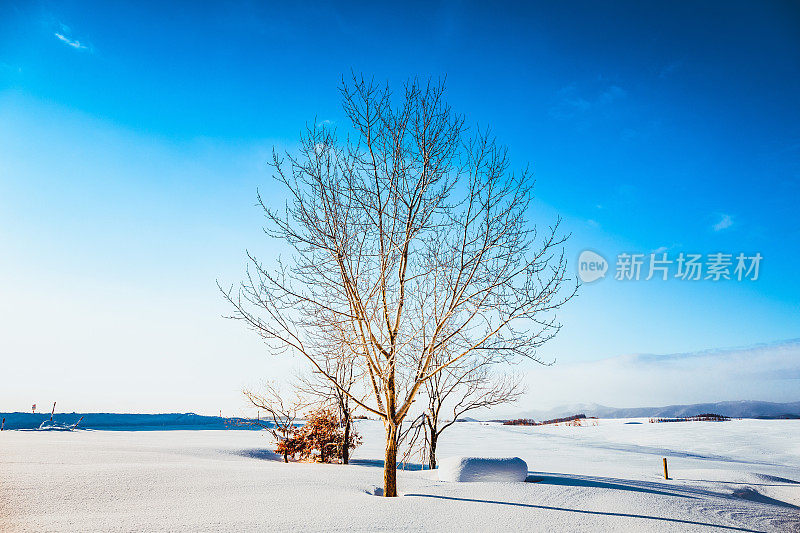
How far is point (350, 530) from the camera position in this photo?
4379mm

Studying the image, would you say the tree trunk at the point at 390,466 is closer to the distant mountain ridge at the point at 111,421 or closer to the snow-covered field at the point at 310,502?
the snow-covered field at the point at 310,502

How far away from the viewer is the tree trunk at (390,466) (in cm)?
625

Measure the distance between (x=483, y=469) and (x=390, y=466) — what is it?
2.74m

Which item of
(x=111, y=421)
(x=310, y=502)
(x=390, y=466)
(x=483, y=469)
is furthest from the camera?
(x=111, y=421)

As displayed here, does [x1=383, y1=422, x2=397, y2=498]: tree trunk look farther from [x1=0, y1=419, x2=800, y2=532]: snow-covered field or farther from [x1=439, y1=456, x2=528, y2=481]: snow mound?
[x1=439, y1=456, x2=528, y2=481]: snow mound

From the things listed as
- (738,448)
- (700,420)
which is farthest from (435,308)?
(700,420)

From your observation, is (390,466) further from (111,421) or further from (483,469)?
(111,421)

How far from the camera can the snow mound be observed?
8125mm

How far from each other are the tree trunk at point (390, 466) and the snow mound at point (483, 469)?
225 cm

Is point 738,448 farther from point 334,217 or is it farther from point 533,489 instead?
point 334,217

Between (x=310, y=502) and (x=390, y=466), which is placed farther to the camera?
(x=390, y=466)

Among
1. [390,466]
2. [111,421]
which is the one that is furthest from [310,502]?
[111,421]

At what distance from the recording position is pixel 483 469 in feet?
27.1

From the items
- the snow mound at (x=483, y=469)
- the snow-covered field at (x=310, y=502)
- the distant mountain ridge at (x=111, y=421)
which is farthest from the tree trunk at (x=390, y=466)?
the distant mountain ridge at (x=111, y=421)
